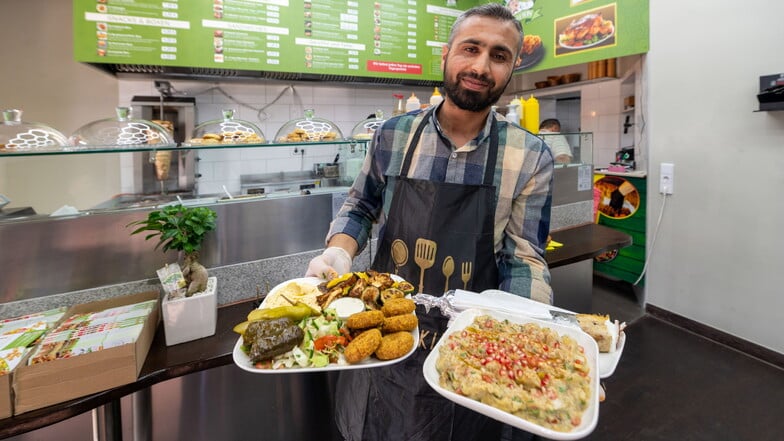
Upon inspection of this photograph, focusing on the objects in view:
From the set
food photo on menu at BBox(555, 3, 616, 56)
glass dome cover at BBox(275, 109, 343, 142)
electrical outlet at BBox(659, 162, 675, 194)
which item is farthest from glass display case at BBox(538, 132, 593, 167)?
glass dome cover at BBox(275, 109, 343, 142)

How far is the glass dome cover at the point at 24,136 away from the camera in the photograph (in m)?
1.40

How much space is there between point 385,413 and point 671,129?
340 centimetres

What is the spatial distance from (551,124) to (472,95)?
4060mm

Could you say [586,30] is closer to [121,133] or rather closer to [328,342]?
[121,133]

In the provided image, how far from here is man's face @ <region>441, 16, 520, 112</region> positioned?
1258mm

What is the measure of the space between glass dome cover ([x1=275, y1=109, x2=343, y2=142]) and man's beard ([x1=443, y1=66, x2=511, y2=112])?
95 cm

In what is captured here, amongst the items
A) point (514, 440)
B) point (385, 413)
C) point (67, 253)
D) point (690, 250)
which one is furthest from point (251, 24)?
point (690, 250)

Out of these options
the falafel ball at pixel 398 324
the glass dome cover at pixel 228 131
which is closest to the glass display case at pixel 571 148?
the glass dome cover at pixel 228 131

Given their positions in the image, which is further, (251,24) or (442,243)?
(251,24)

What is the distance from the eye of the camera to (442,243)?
1.34 meters

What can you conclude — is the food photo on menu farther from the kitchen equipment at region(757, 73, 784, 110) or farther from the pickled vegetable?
the pickled vegetable

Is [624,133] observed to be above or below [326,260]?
above

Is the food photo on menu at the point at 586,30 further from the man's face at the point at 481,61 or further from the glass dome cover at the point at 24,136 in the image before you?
the glass dome cover at the point at 24,136

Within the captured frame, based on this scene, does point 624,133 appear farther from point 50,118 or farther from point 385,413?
point 50,118
